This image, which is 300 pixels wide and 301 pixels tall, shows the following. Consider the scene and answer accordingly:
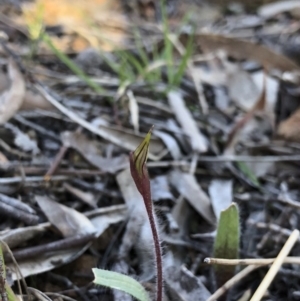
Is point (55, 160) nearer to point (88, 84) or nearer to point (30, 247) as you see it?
point (30, 247)

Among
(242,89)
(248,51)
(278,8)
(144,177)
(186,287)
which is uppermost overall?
(278,8)

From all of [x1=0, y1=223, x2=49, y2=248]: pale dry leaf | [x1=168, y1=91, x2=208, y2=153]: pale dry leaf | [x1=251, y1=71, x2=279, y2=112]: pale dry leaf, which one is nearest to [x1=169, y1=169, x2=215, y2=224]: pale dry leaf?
[x1=168, y1=91, x2=208, y2=153]: pale dry leaf

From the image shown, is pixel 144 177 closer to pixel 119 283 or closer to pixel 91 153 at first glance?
pixel 119 283

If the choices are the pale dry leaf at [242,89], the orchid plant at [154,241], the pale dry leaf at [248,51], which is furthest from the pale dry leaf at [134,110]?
the orchid plant at [154,241]

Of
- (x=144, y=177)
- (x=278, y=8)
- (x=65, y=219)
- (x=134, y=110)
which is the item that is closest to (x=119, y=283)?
(x=144, y=177)

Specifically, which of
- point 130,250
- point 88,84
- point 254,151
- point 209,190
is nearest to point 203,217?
point 209,190

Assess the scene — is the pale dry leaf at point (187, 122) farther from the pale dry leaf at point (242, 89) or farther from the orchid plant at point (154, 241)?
the orchid plant at point (154, 241)
